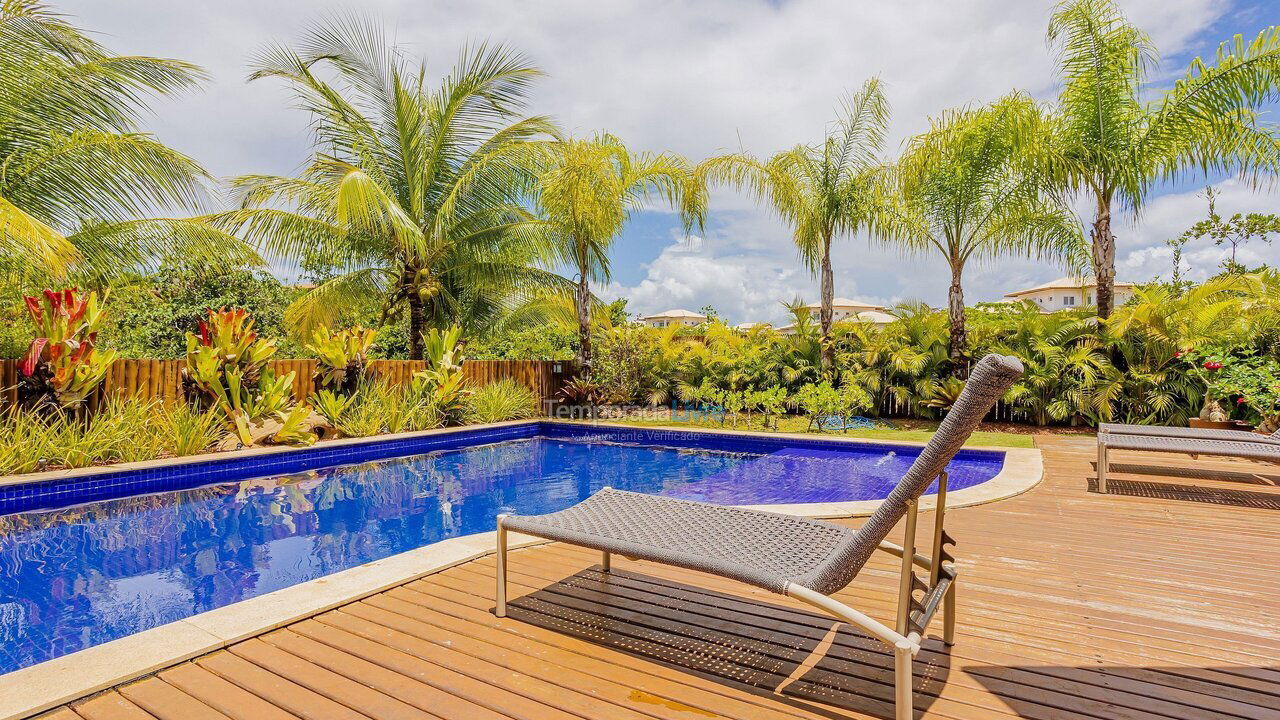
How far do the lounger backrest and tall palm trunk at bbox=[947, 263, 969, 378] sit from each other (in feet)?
31.6

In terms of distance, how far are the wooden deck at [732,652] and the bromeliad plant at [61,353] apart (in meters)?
6.45

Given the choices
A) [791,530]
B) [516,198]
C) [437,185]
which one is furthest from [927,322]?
[791,530]

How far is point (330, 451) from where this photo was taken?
8188 millimetres

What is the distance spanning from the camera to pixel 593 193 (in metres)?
10.8

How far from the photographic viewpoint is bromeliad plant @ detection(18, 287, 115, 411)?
6.58 m

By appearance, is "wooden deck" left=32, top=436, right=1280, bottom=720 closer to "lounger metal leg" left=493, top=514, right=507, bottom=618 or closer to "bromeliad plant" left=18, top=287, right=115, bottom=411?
"lounger metal leg" left=493, top=514, right=507, bottom=618

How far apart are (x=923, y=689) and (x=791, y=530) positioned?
697 millimetres

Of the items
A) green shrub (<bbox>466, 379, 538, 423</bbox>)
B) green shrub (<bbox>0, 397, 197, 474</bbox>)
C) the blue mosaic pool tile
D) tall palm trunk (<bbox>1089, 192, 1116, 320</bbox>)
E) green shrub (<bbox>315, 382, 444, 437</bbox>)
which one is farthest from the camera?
green shrub (<bbox>466, 379, 538, 423</bbox>)

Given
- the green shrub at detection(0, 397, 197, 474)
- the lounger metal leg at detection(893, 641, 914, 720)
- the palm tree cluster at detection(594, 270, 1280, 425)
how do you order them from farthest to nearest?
the palm tree cluster at detection(594, 270, 1280, 425)
the green shrub at detection(0, 397, 197, 474)
the lounger metal leg at detection(893, 641, 914, 720)

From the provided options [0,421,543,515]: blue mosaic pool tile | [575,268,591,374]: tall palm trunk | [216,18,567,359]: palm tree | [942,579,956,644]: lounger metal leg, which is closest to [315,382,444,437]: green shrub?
[0,421,543,515]: blue mosaic pool tile

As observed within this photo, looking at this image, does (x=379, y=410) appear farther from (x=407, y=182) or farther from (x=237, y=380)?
(x=407, y=182)

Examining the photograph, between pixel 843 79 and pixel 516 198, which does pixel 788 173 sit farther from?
pixel 516 198

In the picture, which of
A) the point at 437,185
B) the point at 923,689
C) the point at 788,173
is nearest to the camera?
the point at 923,689

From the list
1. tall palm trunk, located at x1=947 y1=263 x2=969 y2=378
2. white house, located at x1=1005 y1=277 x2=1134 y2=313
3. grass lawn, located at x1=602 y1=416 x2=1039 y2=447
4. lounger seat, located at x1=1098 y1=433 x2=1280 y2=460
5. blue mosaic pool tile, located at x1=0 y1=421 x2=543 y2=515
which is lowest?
blue mosaic pool tile, located at x1=0 y1=421 x2=543 y2=515
